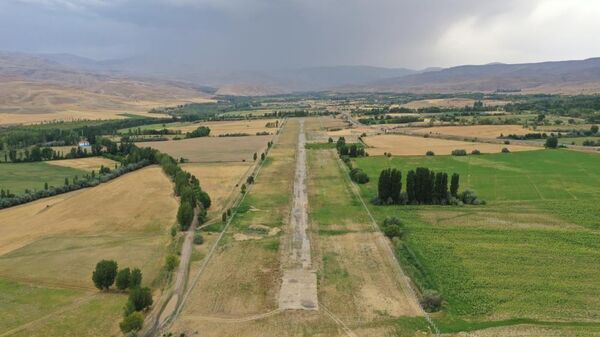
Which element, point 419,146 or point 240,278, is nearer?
point 240,278

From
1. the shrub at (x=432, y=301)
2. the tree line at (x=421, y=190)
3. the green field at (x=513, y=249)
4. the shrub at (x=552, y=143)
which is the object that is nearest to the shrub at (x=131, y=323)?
the shrub at (x=432, y=301)

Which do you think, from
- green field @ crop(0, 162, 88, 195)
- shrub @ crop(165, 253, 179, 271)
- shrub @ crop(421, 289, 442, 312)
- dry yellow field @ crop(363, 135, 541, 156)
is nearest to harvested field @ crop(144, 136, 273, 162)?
green field @ crop(0, 162, 88, 195)

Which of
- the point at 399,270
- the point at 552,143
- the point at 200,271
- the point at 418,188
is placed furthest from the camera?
the point at 552,143

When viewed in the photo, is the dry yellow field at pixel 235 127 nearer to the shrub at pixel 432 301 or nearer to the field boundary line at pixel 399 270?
the field boundary line at pixel 399 270

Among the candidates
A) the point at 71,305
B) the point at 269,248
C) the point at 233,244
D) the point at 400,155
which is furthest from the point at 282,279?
the point at 400,155

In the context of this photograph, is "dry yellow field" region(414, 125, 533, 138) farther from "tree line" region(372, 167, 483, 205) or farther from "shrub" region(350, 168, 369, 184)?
"tree line" region(372, 167, 483, 205)

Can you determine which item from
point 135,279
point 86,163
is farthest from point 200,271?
point 86,163

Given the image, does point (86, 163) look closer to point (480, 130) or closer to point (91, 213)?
point (91, 213)

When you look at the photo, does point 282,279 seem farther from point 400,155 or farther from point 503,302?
point 400,155
